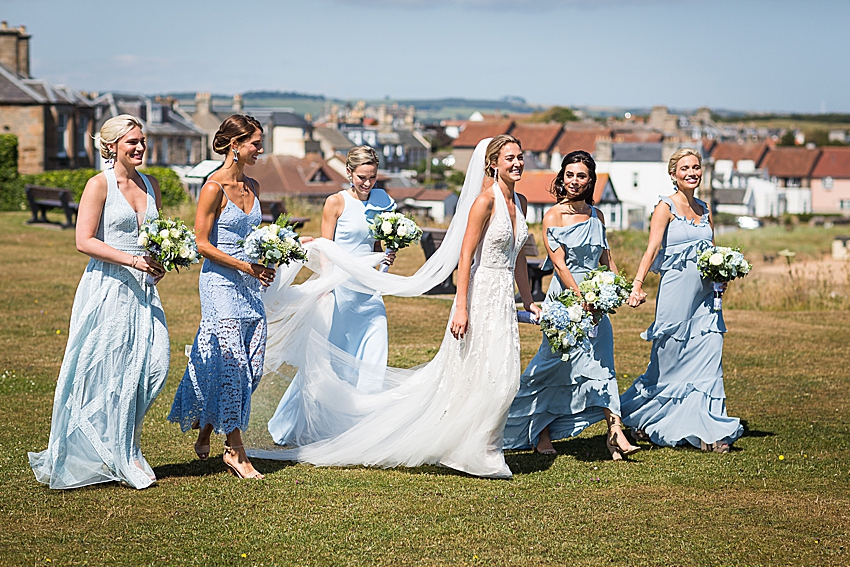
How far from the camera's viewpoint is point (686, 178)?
329 inches

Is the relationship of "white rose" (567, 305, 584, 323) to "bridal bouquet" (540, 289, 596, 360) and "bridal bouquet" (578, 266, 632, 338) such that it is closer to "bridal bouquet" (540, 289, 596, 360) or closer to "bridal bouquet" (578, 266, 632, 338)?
"bridal bouquet" (540, 289, 596, 360)

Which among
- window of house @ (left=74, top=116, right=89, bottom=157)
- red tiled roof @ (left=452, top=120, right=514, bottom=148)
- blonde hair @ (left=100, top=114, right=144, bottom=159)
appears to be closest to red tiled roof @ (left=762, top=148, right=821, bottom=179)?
red tiled roof @ (left=452, top=120, right=514, bottom=148)

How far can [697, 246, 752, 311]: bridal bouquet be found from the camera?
8.12m

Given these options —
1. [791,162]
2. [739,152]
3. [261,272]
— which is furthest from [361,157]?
[791,162]

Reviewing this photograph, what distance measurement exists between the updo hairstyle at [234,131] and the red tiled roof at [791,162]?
12507 cm

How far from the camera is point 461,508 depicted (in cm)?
657

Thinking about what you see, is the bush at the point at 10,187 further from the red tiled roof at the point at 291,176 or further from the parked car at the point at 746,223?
the red tiled roof at the point at 291,176

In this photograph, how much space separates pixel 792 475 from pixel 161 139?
71.3 meters

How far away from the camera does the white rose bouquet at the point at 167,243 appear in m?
6.32

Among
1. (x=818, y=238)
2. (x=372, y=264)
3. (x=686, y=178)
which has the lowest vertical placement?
(x=818, y=238)

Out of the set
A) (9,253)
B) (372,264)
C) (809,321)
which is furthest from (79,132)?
(372,264)

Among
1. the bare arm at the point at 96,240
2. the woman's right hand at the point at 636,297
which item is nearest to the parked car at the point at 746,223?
the woman's right hand at the point at 636,297

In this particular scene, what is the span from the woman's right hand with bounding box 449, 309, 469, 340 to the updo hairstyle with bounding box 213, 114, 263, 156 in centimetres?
197

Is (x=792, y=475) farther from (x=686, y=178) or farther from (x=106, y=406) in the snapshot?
(x=106, y=406)
